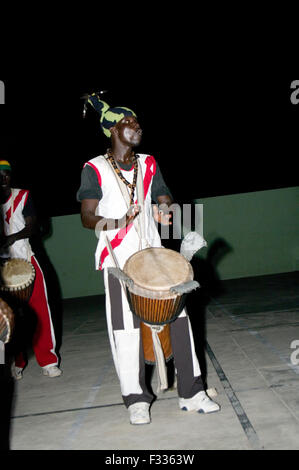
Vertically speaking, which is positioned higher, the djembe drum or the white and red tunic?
the white and red tunic

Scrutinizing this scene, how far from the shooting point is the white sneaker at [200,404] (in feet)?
6.35

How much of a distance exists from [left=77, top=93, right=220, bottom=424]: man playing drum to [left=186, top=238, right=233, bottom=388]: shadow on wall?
0.52 meters

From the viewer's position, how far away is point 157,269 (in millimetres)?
1880

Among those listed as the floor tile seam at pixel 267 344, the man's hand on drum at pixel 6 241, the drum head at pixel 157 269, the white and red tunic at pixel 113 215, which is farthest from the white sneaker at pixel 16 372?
the floor tile seam at pixel 267 344

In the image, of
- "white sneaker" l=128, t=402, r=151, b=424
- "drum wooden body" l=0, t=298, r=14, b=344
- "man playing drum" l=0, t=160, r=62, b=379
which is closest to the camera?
"drum wooden body" l=0, t=298, r=14, b=344

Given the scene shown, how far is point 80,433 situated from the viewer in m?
1.92

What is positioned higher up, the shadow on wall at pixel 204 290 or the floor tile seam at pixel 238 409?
the floor tile seam at pixel 238 409

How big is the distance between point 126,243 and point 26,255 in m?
1.31

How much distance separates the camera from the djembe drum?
1.81 metres

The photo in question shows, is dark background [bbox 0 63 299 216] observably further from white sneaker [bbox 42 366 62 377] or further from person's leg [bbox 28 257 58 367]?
white sneaker [bbox 42 366 62 377]

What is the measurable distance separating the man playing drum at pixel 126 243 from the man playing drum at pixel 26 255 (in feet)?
3.70

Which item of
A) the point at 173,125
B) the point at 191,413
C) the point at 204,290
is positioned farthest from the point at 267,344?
the point at 173,125

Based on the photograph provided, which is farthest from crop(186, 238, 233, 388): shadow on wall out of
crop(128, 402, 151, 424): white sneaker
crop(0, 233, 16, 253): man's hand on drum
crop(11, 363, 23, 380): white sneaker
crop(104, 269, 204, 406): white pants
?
crop(0, 233, 16, 253): man's hand on drum

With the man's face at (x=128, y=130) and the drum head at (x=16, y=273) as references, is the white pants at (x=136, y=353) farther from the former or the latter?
the drum head at (x=16, y=273)
